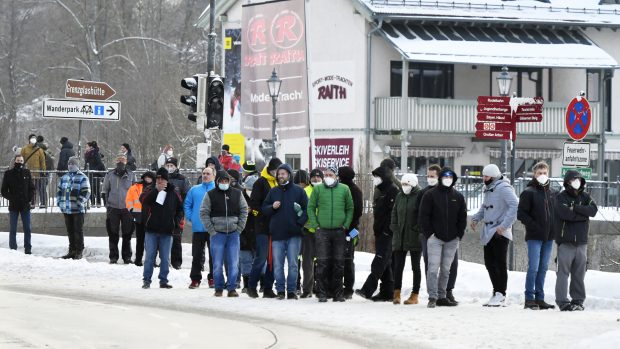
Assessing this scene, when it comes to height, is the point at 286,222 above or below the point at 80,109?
below

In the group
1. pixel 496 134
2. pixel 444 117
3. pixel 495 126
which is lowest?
pixel 496 134

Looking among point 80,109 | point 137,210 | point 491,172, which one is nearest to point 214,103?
point 80,109

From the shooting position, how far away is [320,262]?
22172 millimetres

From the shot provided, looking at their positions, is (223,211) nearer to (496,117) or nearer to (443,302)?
(443,302)

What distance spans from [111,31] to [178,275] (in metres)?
52.1

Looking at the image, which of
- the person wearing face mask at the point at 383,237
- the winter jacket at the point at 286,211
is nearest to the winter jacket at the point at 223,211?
the winter jacket at the point at 286,211

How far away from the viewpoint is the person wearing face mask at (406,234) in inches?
850

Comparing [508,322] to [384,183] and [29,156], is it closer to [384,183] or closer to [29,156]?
[384,183]

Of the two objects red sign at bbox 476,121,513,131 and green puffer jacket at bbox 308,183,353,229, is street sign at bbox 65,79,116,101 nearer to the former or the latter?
red sign at bbox 476,121,513,131

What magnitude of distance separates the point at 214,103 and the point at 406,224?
9.50 metres

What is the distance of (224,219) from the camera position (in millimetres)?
22750

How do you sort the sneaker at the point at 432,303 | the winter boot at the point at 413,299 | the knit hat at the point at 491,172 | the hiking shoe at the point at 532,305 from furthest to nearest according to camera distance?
the winter boot at the point at 413,299 → the knit hat at the point at 491,172 → the hiking shoe at the point at 532,305 → the sneaker at the point at 432,303

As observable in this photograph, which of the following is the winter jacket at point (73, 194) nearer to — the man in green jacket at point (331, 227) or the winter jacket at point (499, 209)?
the man in green jacket at point (331, 227)

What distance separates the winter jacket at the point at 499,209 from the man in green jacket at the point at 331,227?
187 centimetres
